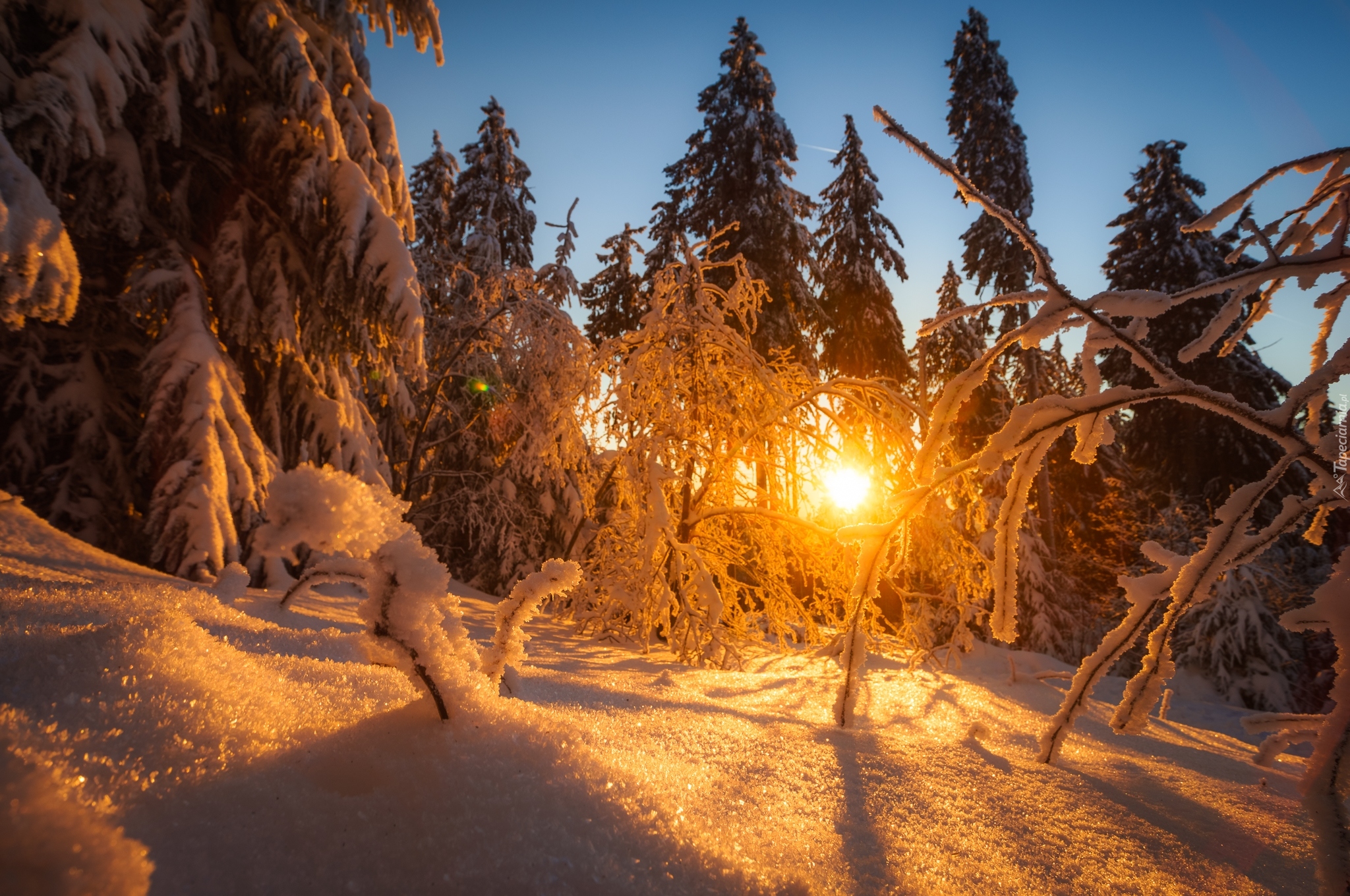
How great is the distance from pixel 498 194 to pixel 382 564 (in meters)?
16.7

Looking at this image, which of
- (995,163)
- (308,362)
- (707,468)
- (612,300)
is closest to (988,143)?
(995,163)

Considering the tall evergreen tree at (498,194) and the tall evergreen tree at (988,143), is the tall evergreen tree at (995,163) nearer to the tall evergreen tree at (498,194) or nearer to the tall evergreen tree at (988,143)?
the tall evergreen tree at (988,143)

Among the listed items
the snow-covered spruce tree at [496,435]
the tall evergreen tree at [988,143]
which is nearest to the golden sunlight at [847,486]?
the snow-covered spruce tree at [496,435]

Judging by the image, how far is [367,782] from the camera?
82 cm

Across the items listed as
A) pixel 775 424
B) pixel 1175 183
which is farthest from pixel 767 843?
pixel 1175 183

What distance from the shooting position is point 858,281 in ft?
45.7

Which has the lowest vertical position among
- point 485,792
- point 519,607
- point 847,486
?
point 485,792

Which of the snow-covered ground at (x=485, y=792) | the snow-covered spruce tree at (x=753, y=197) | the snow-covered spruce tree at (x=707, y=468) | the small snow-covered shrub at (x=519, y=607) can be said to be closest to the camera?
the snow-covered ground at (x=485, y=792)

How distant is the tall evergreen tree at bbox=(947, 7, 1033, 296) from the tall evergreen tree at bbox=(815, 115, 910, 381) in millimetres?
2346

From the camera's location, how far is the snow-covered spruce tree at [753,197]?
11602 millimetres

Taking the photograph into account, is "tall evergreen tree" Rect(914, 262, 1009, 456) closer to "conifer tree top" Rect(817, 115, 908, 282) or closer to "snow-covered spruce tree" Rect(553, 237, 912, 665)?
"conifer tree top" Rect(817, 115, 908, 282)

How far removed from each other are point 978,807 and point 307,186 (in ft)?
17.5

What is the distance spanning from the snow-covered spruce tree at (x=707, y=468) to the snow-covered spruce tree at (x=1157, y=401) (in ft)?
8.77

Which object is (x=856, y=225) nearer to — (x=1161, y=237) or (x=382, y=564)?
(x=1161, y=237)
